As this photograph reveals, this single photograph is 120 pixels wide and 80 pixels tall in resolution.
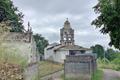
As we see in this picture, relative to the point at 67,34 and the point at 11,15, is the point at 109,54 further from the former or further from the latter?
the point at 11,15

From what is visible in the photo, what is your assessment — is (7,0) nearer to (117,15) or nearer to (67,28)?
(67,28)

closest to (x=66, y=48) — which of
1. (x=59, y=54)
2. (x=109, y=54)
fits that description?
(x=59, y=54)

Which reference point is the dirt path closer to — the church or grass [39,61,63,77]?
grass [39,61,63,77]

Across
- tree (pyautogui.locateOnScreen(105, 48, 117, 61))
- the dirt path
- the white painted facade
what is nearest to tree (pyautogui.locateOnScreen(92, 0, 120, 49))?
the dirt path

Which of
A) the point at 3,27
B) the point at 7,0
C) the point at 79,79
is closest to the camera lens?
the point at 3,27

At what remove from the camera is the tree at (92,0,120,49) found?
3047cm

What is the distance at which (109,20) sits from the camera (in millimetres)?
31125

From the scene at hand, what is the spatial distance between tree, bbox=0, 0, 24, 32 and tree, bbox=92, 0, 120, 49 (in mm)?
26201

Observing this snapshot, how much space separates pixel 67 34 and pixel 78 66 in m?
31.5

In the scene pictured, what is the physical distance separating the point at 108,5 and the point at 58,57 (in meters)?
48.2

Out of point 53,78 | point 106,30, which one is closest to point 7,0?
point 53,78

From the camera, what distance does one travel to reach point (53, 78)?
49.0 m

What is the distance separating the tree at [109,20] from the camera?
100.0ft

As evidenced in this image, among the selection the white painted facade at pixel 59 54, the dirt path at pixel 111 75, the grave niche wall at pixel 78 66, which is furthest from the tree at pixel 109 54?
the grave niche wall at pixel 78 66
